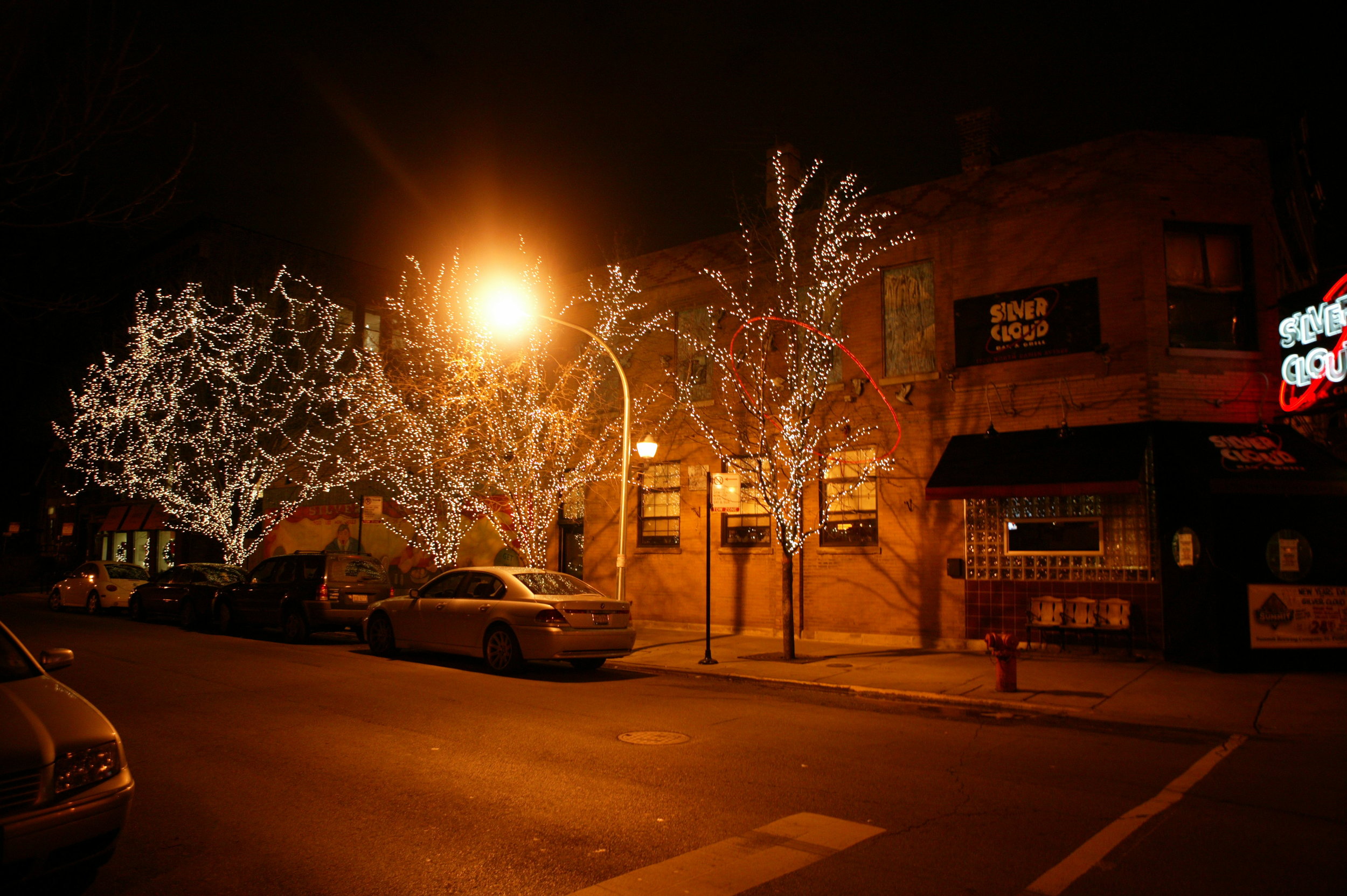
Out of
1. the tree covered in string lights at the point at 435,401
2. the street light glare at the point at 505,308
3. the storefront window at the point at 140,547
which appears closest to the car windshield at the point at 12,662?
the street light glare at the point at 505,308

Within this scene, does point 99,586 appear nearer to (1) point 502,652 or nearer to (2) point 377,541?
(2) point 377,541

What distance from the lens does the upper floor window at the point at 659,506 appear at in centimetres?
1967

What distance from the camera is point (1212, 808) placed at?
618cm

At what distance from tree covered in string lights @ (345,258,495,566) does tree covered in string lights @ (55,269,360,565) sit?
6291mm

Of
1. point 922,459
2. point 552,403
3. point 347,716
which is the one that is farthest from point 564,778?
point 552,403

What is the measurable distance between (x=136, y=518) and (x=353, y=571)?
25468mm

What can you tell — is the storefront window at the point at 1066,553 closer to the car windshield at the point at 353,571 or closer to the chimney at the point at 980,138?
the chimney at the point at 980,138

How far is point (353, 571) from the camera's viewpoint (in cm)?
1670

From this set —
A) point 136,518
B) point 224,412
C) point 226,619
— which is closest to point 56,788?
point 226,619

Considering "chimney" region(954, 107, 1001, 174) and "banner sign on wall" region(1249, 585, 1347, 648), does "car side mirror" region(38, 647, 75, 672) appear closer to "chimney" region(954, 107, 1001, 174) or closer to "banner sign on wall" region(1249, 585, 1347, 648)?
"banner sign on wall" region(1249, 585, 1347, 648)

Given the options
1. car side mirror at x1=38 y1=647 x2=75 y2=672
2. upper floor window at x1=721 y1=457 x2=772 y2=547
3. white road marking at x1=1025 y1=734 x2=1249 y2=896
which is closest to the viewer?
white road marking at x1=1025 y1=734 x2=1249 y2=896

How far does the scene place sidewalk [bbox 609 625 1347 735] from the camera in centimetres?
982

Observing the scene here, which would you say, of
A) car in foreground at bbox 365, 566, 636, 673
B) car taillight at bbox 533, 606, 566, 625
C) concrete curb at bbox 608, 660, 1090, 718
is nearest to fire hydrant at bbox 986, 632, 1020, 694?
concrete curb at bbox 608, 660, 1090, 718

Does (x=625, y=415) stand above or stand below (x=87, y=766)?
above
